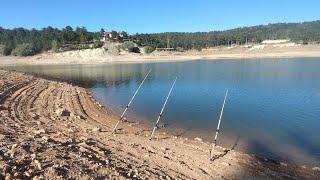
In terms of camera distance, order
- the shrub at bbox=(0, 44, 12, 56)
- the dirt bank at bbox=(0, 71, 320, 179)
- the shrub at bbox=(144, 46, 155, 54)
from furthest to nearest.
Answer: the shrub at bbox=(0, 44, 12, 56), the shrub at bbox=(144, 46, 155, 54), the dirt bank at bbox=(0, 71, 320, 179)

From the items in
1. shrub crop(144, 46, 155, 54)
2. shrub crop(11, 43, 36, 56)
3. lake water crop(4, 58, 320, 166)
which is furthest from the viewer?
shrub crop(144, 46, 155, 54)

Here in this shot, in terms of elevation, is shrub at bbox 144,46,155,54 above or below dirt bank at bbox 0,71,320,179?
below

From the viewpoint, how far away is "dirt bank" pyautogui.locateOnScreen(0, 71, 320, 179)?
10445 mm

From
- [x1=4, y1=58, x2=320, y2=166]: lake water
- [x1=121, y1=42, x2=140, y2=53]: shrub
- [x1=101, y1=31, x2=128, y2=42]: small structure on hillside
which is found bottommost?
[x1=4, y1=58, x2=320, y2=166]: lake water

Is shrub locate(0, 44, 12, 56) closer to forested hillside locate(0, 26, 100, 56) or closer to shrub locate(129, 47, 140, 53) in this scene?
forested hillside locate(0, 26, 100, 56)

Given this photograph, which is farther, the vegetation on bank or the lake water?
the vegetation on bank

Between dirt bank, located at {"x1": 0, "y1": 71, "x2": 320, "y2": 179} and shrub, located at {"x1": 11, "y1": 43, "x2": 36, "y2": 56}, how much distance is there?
123 meters

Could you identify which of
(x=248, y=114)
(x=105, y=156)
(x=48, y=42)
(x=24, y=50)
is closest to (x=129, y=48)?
(x=48, y=42)

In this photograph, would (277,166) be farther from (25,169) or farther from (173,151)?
(25,169)

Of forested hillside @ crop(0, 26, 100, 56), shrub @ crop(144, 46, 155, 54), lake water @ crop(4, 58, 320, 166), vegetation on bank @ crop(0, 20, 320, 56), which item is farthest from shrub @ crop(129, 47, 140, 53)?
lake water @ crop(4, 58, 320, 166)

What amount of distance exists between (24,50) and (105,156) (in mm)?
133200

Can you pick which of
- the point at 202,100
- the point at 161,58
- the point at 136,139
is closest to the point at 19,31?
the point at 161,58

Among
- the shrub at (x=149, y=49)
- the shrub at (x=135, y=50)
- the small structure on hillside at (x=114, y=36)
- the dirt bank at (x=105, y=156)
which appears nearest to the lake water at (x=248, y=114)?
the dirt bank at (x=105, y=156)

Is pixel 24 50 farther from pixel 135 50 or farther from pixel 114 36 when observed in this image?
pixel 114 36
